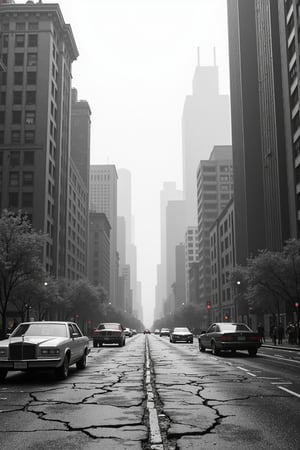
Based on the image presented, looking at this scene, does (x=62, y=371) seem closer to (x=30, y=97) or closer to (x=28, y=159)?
(x=28, y=159)

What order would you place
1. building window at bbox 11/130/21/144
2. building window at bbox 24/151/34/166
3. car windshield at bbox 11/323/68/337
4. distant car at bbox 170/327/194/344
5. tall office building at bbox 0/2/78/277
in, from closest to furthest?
car windshield at bbox 11/323/68/337 < distant car at bbox 170/327/194/344 < tall office building at bbox 0/2/78/277 < building window at bbox 24/151/34/166 < building window at bbox 11/130/21/144

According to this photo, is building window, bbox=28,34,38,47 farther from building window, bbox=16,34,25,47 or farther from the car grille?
the car grille

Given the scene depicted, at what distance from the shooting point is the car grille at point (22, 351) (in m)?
12.3

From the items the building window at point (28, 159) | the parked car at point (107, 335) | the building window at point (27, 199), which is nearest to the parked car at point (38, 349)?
the parked car at point (107, 335)

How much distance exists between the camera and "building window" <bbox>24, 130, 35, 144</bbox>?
83750 mm

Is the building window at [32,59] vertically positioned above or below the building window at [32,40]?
below

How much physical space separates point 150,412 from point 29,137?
80486mm

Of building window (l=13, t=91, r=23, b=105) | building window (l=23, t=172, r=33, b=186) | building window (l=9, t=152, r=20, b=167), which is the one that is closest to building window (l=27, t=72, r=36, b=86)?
building window (l=13, t=91, r=23, b=105)

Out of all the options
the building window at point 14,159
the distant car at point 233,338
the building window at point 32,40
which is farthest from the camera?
the building window at point 32,40

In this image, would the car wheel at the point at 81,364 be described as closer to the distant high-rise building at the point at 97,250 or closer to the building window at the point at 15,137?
the building window at the point at 15,137

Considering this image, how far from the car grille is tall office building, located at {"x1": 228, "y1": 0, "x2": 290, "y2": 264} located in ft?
158

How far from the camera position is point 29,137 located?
8394 centimetres

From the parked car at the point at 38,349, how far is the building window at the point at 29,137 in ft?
241

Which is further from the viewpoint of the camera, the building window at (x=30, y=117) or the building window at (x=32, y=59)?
the building window at (x=32, y=59)
